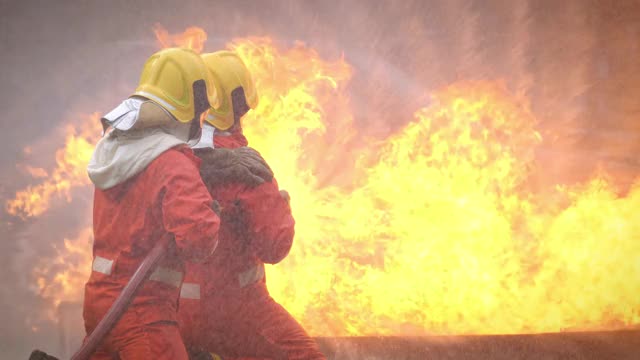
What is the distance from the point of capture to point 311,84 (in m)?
5.76

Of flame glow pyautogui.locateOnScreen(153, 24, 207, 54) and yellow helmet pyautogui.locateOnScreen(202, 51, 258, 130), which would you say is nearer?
yellow helmet pyautogui.locateOnScreen(202, 51, 258, 130)

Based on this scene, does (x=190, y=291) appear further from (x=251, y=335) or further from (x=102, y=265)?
(x=102, y=265)

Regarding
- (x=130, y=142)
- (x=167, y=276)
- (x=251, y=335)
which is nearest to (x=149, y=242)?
(x=167, y=276)

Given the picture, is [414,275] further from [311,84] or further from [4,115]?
[4,115]

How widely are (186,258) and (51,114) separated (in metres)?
4.08

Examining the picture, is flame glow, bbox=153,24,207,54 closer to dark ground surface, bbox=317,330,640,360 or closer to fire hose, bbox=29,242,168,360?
dark ground surface, bbox=317,330,640,360

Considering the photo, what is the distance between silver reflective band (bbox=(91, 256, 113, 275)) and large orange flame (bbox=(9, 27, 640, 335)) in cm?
288

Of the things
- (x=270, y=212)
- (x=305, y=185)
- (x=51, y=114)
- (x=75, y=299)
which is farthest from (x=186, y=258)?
(x=51, y=114)

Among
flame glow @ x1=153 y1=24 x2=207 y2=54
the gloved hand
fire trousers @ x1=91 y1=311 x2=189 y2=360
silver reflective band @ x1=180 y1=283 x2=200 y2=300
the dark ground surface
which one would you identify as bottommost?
the dark ground surface

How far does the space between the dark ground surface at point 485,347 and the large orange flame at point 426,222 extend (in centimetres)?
113

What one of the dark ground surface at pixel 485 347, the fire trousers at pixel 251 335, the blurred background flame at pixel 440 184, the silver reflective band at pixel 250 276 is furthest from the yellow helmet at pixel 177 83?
the blurred background flame at pixel 440 184

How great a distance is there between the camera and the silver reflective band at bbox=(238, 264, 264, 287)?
3.09 meters

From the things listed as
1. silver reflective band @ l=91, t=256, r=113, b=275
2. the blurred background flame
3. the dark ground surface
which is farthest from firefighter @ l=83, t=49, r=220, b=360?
the blurred background flame

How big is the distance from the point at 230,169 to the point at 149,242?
20.4 inches
